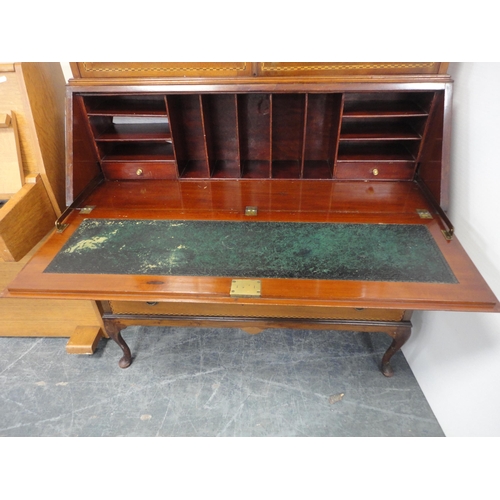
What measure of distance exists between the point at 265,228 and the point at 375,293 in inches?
20.7

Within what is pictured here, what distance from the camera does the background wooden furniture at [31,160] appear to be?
156cm

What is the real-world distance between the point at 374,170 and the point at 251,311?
93 centimetres

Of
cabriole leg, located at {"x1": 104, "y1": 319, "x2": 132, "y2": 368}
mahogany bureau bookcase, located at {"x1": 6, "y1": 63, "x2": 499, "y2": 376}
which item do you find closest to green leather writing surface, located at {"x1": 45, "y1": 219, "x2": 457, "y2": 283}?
mahogany bureau bookcase, located at {"x1": 6, "y1": 63, "x2": 499, "y2": 376}

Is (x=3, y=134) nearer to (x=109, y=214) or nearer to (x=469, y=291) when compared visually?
(x=109, y=214)

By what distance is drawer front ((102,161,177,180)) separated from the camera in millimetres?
1840

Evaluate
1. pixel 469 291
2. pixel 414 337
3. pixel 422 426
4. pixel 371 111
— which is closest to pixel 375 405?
pixel 422 426

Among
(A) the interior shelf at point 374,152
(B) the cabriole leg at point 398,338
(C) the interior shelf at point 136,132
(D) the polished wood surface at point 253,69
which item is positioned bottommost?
(B) the cabriole leg at point 398,338

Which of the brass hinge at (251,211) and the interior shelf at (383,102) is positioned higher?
the interior shelf at (383,102)

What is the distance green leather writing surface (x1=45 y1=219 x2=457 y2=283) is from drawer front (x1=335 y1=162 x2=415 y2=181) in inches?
16.2

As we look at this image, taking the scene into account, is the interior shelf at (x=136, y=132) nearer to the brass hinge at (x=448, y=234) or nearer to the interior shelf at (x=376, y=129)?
the interior shelf at (x=376, y=129)

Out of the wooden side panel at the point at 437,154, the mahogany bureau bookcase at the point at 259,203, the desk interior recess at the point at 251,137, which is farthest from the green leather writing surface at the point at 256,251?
the desk interior recess at the point at 251,137

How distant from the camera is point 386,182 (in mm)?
1788

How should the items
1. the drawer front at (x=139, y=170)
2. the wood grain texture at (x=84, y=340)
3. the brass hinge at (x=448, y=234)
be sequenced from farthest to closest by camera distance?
the wood grain texture at (x=84, y=340) < the drawer front at (x=139, y=170) < the brass hinge at (x=448, y=234)

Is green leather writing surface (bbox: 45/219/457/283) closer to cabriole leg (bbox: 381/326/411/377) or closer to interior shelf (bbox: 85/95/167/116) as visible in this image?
cabriole leg (bbox: 381/326/411/377)
